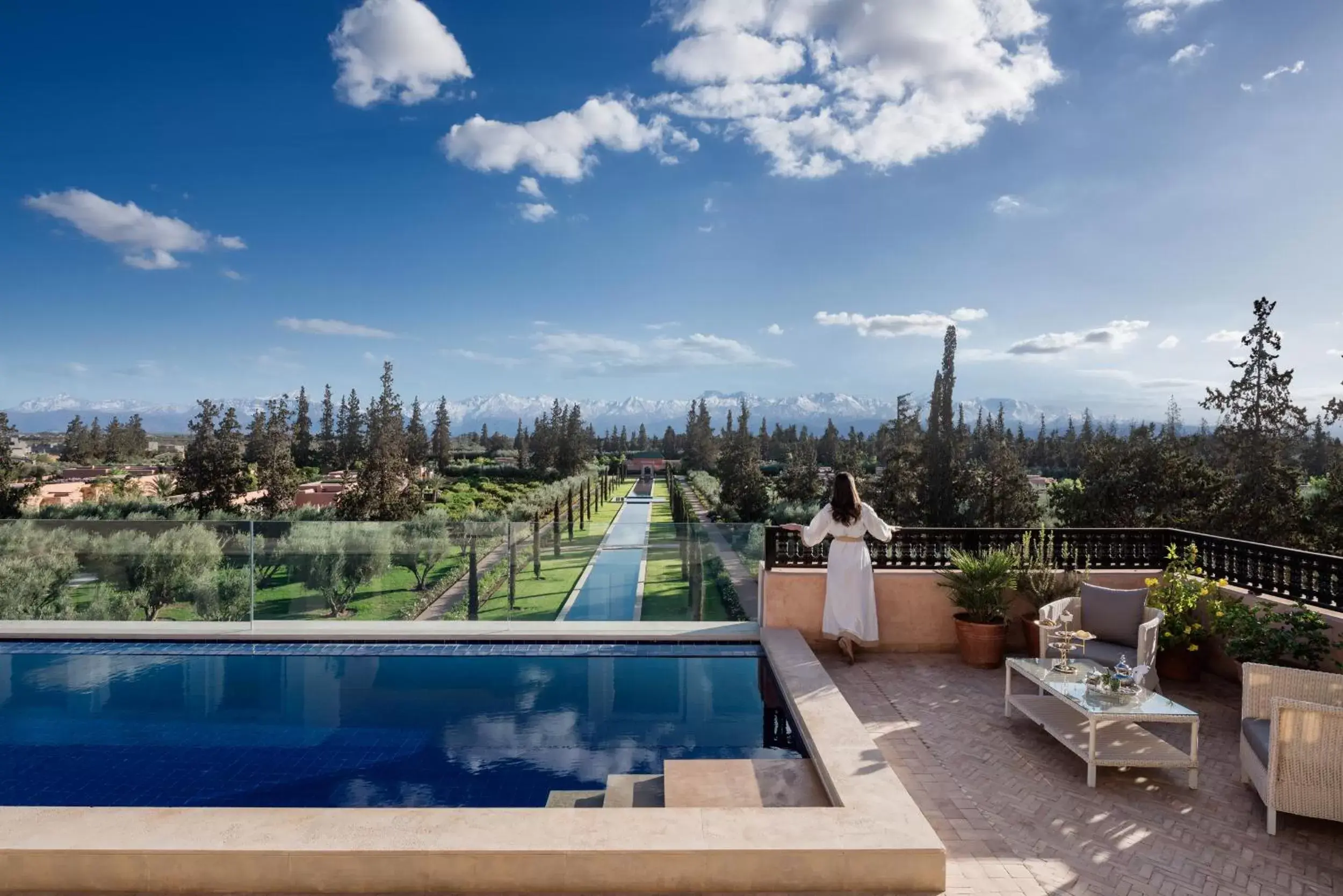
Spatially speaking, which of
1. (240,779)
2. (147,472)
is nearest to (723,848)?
(240,779)

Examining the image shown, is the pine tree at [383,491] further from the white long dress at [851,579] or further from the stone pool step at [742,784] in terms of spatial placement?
the stone pool step at [742,784]

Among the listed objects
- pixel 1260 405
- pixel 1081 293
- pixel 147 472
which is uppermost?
pixel 1081 293

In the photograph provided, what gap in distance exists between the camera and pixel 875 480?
3175 centimetres

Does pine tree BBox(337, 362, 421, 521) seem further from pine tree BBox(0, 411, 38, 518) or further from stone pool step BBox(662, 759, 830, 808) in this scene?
stone pool step BBox(662, 759, 830, 808)

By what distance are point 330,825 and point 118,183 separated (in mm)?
21388

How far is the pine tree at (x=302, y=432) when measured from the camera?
190ft

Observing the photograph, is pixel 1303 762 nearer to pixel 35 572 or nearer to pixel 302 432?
pixel 35 572

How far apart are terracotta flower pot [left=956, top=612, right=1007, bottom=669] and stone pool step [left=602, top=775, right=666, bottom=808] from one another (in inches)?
117

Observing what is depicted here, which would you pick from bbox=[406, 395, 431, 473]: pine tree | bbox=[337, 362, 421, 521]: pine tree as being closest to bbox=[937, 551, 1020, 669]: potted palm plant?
bbox=[337, 362, 421, 521]: pine tree

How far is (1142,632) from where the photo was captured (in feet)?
14.7

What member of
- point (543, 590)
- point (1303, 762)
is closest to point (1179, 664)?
point (1303, 762)

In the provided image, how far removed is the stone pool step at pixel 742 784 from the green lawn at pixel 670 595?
2.77 meters

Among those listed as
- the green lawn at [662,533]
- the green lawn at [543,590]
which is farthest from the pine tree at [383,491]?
the green lawn at [662,533]

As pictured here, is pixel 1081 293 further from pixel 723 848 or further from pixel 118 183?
pixel 118 183
